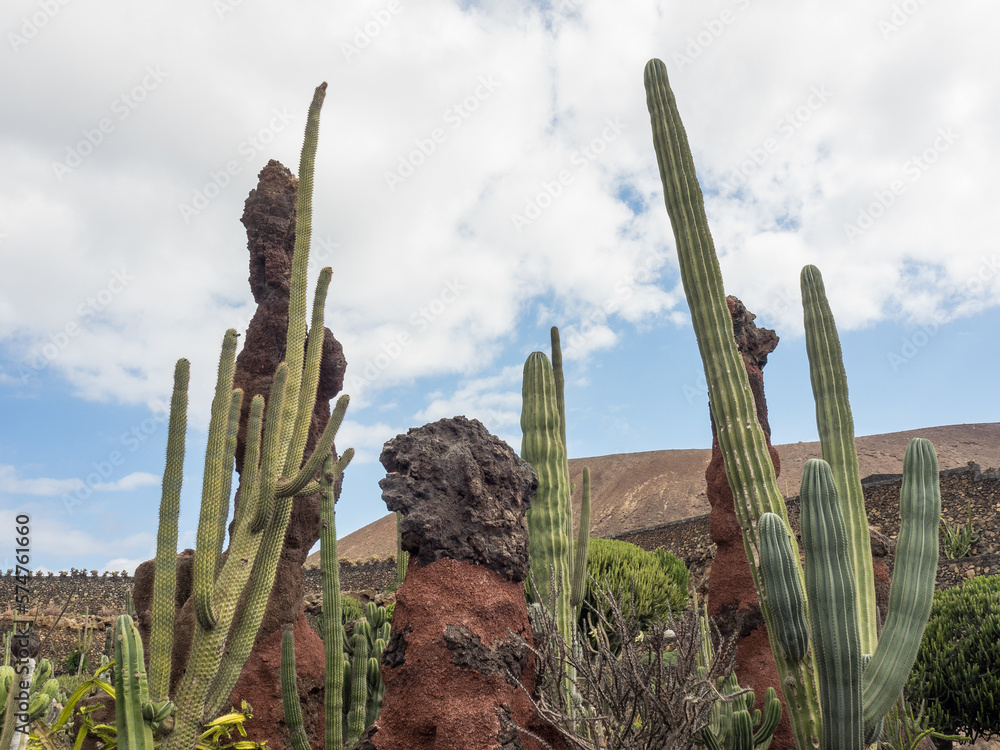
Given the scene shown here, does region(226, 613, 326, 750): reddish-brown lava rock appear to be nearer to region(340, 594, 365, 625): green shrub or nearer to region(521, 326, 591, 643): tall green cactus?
region(521, 326, 591, 643): tall green cactus

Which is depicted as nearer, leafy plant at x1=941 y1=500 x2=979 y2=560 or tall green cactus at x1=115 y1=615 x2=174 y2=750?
tall green cactus at x1=115 y1=615 x2=174 y2=750

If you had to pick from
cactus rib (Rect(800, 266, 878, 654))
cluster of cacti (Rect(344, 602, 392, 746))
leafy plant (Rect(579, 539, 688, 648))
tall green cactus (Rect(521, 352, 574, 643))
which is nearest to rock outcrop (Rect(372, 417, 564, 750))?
tall green cactus (Rect(521, 352, 574, 643))

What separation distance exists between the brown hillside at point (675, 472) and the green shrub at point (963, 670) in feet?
89.9

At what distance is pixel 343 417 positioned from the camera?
197 inches

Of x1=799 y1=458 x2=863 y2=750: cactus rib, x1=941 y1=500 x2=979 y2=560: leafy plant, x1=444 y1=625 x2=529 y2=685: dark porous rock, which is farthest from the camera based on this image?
x1=941 y1=500 x2=979 y2=560: leafy plant

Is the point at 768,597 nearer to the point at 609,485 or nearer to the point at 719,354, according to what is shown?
the point at 719,354

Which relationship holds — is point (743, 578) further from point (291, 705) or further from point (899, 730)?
point (291, 705)

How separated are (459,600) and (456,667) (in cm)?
30

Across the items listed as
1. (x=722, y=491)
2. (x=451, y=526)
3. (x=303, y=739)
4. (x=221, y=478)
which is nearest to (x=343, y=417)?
(x=221, y=478)

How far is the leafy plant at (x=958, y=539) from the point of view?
12.6 meters

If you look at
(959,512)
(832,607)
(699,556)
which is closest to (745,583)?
(832,607)

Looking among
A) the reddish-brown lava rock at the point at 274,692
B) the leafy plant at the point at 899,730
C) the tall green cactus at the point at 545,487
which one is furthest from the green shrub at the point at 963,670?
the reddish-brown lava rock at the point at 274,692

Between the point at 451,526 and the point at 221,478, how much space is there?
1.70 meters

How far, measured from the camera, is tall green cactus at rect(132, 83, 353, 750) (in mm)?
3986
